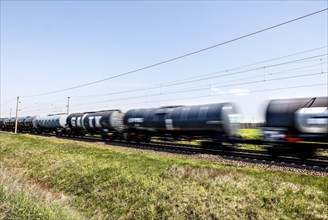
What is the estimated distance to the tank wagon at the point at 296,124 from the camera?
15.7 m

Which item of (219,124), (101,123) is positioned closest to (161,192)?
(219,124)

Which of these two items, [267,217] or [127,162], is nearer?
[267,217]

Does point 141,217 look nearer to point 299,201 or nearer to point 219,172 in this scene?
point 219,172

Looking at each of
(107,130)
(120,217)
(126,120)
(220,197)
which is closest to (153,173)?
(120,217)

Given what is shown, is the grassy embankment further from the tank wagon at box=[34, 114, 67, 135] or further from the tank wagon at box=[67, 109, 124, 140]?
the tank wagon at box=[34, 114, 67, 135]

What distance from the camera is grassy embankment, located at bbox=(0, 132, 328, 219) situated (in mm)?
10234

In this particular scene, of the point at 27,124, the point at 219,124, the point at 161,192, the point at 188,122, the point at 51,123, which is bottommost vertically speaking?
the point at 161,192

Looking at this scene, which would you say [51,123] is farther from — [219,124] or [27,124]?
[219,124]

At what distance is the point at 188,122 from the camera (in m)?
23.2

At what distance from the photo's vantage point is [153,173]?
14414 mm

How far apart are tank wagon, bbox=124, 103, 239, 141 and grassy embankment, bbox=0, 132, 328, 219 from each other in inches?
230

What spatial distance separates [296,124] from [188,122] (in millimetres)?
8639

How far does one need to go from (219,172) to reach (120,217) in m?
4.77

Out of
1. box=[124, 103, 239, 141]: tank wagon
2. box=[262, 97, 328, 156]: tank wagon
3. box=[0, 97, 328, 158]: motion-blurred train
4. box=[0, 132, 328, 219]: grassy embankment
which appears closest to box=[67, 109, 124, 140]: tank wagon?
box=[0, 97, 328, 158]: motion-blurred train
